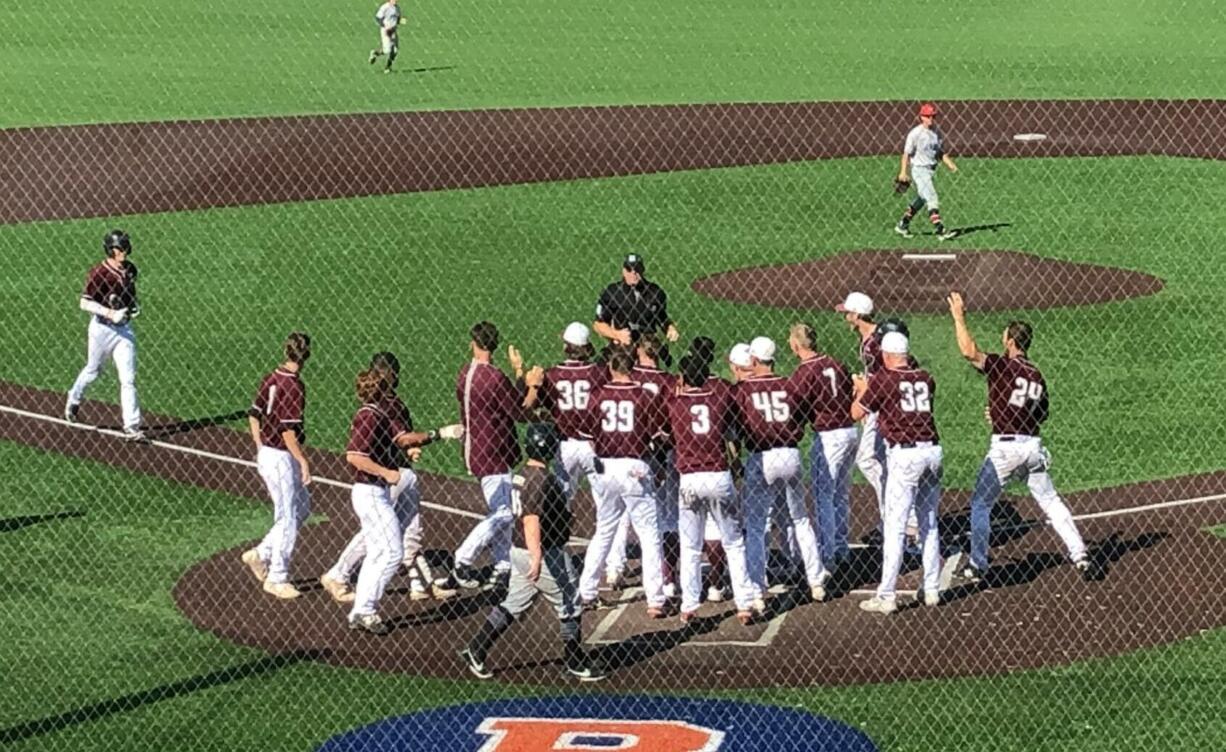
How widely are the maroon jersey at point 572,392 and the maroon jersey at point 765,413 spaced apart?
1066 millimetres

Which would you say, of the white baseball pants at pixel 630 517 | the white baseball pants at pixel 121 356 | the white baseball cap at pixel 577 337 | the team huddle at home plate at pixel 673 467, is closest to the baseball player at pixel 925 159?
the white baseball pants at pixel 121 356

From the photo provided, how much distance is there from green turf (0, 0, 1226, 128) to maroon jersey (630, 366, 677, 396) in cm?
2504

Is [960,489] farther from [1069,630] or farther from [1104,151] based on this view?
[1104,151]

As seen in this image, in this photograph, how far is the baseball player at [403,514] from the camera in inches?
637

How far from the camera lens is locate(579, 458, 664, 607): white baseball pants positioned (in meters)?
16.4

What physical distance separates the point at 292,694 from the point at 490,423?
2594mm

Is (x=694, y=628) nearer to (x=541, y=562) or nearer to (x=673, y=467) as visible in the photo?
(x=673, y=467)

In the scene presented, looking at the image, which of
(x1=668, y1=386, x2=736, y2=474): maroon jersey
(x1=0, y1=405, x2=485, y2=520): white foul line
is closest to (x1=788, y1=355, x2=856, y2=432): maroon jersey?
(x1=668, y1=386, x2=736, y2=474): maroon jersey

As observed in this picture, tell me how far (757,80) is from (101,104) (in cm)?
1172

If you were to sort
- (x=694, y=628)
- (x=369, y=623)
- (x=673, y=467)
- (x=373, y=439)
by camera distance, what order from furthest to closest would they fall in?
(x=673, y=467), (x=694, y=628), (x=369, y=623), (x=373, y=439)

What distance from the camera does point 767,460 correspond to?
16.7m

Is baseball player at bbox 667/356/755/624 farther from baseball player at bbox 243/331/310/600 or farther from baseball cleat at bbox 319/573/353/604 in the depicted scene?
baseball player at bbox 243/331/310/600

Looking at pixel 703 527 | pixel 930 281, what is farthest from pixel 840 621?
pixel 930 281

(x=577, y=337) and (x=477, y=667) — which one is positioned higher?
(x=577, y=337)
